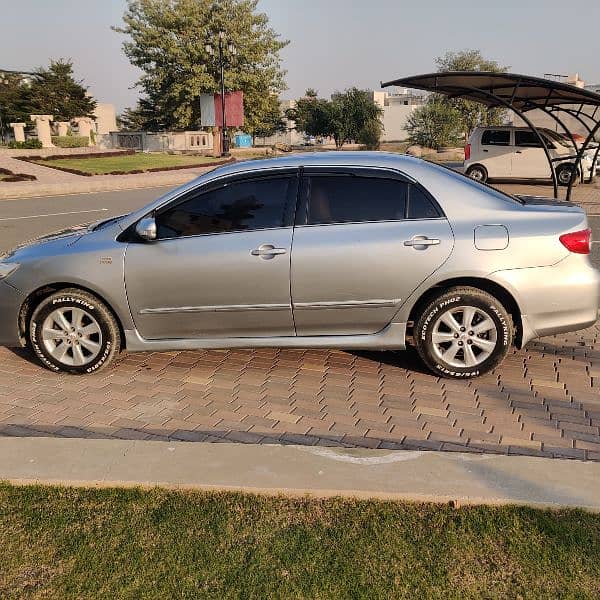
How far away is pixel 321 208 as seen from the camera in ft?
14.8

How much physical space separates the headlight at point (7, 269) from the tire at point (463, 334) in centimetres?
315

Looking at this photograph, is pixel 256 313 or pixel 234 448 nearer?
pixel 234 448

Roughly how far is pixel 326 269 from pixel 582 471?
211 cm

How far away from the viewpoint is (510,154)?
19.5 meters

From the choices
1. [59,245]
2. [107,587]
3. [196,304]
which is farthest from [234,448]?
[59,245]

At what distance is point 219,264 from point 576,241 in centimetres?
261

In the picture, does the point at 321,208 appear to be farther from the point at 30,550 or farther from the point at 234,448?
the point at 30,550

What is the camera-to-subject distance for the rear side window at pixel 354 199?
4.50 metres

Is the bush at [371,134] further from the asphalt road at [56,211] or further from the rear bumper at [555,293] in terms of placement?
the rear bumper at [555,293]

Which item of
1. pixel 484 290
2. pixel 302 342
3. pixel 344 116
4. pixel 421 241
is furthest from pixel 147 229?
pixel 344 116

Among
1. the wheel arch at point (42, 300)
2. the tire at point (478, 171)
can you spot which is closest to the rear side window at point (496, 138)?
the tire at point (478, 171)

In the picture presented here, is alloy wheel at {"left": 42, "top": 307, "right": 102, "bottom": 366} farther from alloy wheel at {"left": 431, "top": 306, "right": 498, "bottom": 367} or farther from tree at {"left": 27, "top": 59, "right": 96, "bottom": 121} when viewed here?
tree at {"left": 27, "top": 59, "right": 96, "bottom": 121}

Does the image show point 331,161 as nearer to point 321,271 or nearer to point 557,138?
point 321,271

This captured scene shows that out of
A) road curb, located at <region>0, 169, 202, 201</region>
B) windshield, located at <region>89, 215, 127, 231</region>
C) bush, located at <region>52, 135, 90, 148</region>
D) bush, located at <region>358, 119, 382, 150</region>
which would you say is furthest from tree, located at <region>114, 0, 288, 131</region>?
windshield, located at <region>89, 215, 127, 231</region>
